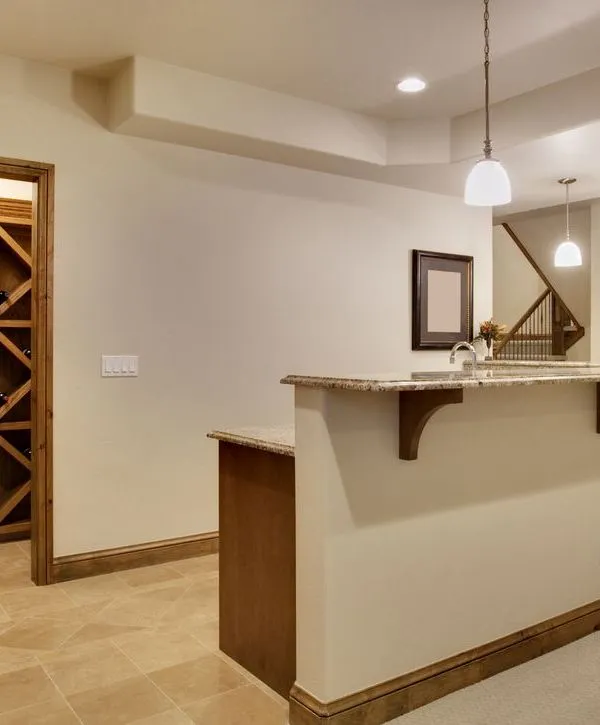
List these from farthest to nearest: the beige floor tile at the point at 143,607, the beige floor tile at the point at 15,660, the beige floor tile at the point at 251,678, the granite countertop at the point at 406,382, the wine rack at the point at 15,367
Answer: the wine rack at the point at 15,367 → the beige floor tile at the point at 143,607 → the beige floor tile at the point at 15,660 → the beige floor tile at the point at 251,678 → the granite countertop at the point at 406,382

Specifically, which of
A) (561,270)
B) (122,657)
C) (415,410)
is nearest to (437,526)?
(415,410)

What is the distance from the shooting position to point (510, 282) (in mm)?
9625

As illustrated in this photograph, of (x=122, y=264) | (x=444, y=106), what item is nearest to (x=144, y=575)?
(x=122, y=264)

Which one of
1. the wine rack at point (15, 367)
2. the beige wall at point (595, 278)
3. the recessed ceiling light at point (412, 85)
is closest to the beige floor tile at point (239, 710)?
the wine rack at point (15, 367)

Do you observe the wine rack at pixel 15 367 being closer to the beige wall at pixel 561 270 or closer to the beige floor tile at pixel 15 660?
the beige floor tile at pixel 15 660

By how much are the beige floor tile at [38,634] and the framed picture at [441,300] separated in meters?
2.97

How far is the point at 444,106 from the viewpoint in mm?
4012

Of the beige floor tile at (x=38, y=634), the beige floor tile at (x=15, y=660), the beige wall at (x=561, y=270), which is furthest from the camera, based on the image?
the beige wall at (x=561, y=270)

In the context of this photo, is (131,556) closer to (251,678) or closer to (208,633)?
(208,633)

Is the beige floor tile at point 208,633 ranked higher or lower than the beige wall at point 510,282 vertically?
lower

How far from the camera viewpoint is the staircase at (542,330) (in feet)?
25.2

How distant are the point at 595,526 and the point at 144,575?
2221 mm

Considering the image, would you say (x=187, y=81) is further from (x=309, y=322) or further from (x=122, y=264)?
(x=309, y=322)

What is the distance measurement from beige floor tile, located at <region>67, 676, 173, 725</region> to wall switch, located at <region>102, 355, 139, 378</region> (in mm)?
1677
